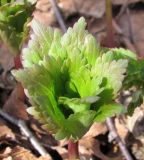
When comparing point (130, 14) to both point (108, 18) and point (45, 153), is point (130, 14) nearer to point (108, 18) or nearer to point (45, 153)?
point (108, 18)

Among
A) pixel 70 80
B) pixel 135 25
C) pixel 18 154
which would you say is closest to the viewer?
pixel 70 80

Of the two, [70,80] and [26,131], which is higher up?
[70,80]

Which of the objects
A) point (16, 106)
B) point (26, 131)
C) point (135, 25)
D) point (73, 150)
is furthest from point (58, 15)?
point (73, 150)

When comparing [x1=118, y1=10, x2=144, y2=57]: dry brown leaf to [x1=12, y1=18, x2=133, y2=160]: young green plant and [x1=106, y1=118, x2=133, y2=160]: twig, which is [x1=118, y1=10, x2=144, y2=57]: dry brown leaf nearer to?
[x1=106, y1=118, x2=133, y2=160]: twig

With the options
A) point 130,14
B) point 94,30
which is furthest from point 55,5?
point 130,14

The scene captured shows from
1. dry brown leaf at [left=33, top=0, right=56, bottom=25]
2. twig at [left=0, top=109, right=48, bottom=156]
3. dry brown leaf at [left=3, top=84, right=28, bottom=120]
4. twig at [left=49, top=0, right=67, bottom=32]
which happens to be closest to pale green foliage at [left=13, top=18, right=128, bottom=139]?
twig at [left=0, top=109, right=48, bottom=156]

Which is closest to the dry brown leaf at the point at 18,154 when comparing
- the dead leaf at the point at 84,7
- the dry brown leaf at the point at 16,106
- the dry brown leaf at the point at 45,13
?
the dry brown leaf at the point at 16,106

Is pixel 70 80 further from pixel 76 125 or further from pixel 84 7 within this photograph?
pixel 84 7
